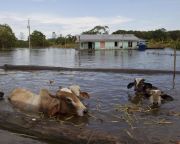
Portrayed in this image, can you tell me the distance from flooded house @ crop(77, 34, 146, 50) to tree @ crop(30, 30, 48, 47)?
47113 millimetres

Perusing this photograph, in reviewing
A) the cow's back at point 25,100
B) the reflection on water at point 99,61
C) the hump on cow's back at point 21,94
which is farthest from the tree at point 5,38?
the cow's back at point 25,100

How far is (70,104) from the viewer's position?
31.8 feet

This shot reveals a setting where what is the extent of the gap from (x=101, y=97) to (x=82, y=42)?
70.7 meters

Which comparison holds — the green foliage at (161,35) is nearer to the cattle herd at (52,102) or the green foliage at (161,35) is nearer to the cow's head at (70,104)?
the cattle herd at (52,102)

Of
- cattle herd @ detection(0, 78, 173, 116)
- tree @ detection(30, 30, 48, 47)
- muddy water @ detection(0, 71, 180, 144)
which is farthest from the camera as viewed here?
tree @ detection(30, 30, 48, 47)

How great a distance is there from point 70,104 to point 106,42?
78.8 meters

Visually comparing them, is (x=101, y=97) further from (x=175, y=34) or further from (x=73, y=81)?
(x=175, y=34)

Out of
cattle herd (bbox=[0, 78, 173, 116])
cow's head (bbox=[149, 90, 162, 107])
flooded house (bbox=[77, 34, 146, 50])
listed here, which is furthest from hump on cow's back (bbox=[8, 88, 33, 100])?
flooded house (bbox=[77, 34, 146, 50])

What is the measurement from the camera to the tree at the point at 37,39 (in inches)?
5172

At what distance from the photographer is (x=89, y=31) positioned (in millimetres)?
128875

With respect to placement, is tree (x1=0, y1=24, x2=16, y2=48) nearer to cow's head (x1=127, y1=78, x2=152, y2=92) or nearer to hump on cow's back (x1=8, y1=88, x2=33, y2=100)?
cow's head (x1=127, y1=78, x2=152, y2=92)

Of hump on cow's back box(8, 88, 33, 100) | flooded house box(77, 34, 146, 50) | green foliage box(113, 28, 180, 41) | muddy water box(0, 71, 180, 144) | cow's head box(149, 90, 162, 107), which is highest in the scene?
green foliage box(113, 28, 180, 41)

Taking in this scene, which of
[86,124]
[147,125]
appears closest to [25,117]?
[86,124]

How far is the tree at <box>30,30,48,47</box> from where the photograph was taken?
431 feet
